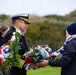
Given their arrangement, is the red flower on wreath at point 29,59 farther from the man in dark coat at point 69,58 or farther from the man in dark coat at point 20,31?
the man in dark coat at point 20,31

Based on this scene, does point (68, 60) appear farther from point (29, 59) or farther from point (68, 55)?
point (29, 59)

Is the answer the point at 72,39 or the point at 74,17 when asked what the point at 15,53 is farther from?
the point at 74,17

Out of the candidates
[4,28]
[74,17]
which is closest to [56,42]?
[4,28]

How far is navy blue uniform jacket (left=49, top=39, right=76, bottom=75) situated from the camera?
218 inches

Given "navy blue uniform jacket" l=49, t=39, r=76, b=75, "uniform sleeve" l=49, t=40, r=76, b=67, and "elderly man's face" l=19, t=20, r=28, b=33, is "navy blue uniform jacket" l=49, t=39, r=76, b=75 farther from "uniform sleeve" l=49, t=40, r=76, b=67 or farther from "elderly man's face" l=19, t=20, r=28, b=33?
"elderly man's face" l=19, t=20, r=28, b=33

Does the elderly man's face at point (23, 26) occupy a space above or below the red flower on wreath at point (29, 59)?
above

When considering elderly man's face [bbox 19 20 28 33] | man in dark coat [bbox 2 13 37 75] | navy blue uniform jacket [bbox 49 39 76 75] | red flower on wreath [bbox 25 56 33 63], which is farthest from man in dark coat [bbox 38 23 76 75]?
elderly man's face [bbox 19 20 28 33]

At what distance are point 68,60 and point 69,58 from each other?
3 centimetres

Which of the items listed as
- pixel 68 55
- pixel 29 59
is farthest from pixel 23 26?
pixel 68 55

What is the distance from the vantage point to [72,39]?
223 inches

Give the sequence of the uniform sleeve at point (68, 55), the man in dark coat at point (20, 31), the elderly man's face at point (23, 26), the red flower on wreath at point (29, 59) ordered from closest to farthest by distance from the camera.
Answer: the uniform sleeve at point (68, 55) → the red flower on wreath at point (29, 59) → the man in dark coat at point (20, 31) → the elderly man's face at point (23, 26)

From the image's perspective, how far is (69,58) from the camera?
5.54 m

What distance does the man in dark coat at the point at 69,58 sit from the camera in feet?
18.2

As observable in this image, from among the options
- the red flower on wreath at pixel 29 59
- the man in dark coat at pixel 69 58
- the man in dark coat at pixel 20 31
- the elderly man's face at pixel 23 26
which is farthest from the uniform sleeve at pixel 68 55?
the elderly man's face at pixel 23 26
